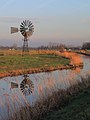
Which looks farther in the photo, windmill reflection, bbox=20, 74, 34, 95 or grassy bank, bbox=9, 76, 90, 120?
windmill reflection, bbox=20, 74, 34, 95

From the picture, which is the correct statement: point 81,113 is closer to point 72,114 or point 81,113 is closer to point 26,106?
point 72,114

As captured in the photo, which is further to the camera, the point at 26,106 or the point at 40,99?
the point at 40,99

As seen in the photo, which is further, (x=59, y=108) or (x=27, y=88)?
(x=27, y=88)

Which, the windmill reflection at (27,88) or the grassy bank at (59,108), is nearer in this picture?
the grassy bank at (59,108)

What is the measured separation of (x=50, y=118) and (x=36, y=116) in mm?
760

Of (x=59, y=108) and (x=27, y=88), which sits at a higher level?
(x=59, y=108)

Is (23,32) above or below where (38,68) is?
above

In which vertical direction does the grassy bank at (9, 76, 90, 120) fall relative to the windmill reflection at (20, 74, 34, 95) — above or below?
above

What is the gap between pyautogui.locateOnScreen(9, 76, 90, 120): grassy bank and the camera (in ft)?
31.9

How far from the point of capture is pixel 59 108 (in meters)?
12.0

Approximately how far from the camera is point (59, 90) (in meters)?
14.1

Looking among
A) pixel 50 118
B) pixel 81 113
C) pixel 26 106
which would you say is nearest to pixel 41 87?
pixel 26 106

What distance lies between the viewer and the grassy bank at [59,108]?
972cm

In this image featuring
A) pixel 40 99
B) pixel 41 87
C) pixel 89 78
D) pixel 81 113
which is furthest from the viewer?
pixel 89 78
